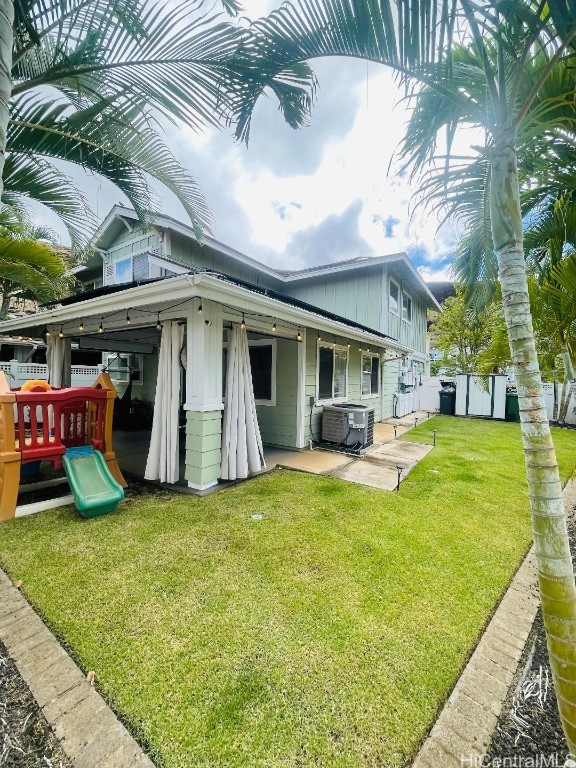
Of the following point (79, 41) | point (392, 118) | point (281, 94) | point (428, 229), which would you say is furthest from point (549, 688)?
point (79, 41)

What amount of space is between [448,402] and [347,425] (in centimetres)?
853

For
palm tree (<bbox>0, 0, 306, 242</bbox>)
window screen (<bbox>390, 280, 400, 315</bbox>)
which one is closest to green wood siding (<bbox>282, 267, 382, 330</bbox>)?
window screen (<bbox>390, 280, 400, 315</bbox>)

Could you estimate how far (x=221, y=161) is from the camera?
7.02m

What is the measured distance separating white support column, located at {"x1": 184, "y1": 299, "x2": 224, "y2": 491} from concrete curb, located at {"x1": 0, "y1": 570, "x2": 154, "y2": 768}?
2.43m

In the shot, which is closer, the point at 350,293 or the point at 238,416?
the point at 238,416

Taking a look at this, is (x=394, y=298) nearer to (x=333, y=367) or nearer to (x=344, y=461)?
(x=333, y=367)

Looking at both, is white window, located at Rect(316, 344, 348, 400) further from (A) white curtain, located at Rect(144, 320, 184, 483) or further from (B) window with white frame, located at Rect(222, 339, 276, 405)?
(A) white curtain, located at Rect(144, 320, 184, 483)

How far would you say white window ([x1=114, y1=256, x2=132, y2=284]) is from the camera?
30.8 ft

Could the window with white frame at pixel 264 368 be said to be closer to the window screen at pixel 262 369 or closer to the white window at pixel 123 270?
the window screen at pixel 262 369

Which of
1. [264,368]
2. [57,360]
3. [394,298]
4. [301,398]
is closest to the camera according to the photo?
[301,398]

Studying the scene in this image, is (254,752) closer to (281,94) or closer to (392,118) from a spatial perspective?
(392,118)

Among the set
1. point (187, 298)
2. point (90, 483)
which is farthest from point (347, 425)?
point (90, 483)

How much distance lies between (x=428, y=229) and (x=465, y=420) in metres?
11.1

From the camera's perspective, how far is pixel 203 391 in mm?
4305
